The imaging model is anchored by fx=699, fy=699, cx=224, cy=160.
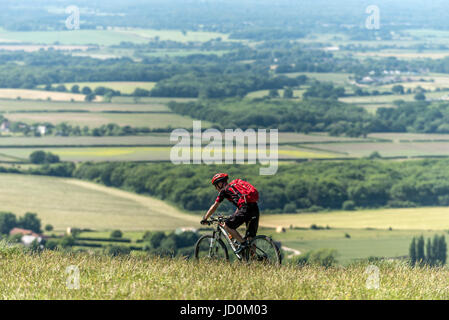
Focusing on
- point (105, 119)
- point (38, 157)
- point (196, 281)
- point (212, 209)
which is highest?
point (212, 209)

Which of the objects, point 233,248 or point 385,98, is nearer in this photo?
point 233,248

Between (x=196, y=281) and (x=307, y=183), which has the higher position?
(x=196, y=281)

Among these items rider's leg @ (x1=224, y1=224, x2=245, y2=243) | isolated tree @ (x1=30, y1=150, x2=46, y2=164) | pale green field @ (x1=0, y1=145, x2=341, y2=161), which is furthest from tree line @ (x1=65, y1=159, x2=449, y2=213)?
rider's leg @ (x1=224, y1=224, x2=245, y2=243)

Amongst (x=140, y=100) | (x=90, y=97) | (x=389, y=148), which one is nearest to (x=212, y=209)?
(x=389, y=148)

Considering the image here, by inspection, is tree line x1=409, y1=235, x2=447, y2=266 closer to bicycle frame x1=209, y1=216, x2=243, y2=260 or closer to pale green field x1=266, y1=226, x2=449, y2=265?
pale green field x1=266, y1=226, x2=449, y2=265

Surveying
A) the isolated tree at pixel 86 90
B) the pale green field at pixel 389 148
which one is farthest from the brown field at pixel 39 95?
the pale green field at pixel 389 148

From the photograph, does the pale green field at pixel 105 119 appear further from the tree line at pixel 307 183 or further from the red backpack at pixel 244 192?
the red backpack at pixel 244 192

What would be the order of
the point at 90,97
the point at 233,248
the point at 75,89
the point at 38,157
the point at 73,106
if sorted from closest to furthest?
the point at 233,248, the point at 38,157, the point at 73,106, the point at 90,97, the point at 75,89

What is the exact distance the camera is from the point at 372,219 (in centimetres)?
9156

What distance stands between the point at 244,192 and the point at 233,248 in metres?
0.97

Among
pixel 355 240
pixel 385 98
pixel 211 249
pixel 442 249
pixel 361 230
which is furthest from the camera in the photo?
pixel 385 98

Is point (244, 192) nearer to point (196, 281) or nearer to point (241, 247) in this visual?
point (241, 247)

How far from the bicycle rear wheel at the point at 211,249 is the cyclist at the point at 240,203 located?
1.45 feet

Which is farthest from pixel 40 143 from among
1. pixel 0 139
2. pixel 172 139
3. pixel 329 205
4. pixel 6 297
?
pixel 6 297
